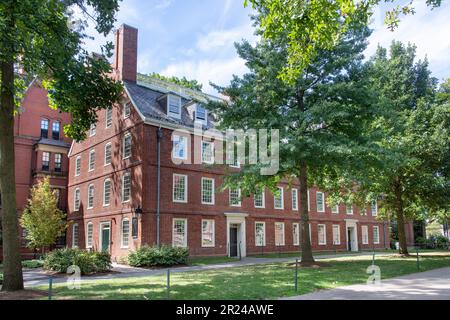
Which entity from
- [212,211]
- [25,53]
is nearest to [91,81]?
[25,53]

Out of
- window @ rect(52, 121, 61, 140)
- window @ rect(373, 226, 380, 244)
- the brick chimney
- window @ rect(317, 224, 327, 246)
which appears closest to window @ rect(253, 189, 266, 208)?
window @ rect(317, 224, 327, 246)

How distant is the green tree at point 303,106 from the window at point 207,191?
8.38 meters

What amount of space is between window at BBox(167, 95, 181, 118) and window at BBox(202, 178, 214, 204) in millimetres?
4923

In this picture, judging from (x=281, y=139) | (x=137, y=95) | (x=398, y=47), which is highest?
(x=398, y=47)

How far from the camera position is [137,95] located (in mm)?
26859

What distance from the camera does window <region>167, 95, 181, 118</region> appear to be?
27.4 metres

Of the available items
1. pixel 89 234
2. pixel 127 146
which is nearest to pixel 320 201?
pixel 127 146

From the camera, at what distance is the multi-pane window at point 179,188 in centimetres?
2581

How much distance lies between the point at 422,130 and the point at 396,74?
4.50m

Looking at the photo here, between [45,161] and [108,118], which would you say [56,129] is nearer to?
[45,161]

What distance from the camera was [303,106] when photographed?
18891 millimetres

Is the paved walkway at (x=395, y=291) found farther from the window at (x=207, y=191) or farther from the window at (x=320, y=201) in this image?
the window at (x=320, y=201)

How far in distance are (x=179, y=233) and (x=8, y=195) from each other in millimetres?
14659
